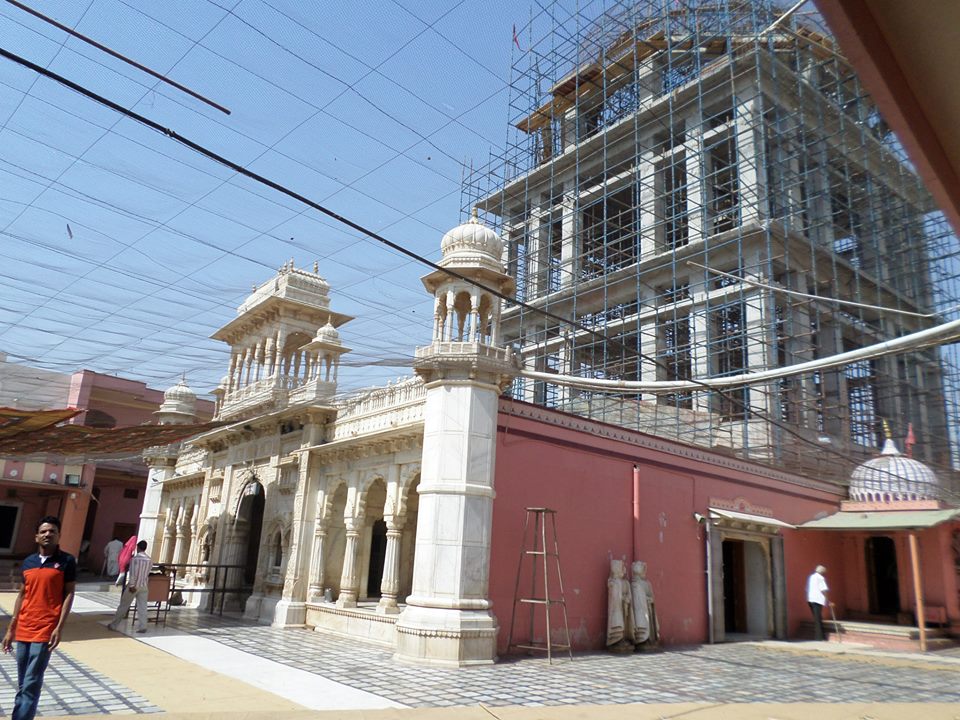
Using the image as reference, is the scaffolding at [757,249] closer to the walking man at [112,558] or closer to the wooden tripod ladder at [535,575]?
the wooden tripod ladder at [535,575]

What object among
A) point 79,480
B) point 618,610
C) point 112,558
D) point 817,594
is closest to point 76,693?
point 618,610

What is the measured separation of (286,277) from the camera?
17438mm

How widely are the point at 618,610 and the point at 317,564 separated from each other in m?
6.01

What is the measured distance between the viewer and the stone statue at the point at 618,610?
453 inches

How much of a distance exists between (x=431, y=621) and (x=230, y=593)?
361 inches

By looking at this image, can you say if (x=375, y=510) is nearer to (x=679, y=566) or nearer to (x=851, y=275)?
(x=679, y=566)

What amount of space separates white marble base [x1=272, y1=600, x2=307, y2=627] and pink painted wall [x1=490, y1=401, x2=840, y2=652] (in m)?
5.02

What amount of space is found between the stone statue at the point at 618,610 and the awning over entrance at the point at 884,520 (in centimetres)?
652

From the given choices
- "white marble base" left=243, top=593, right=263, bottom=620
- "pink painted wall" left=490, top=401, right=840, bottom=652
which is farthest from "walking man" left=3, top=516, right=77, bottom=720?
"white marble base" left=243, top=593, right=263, bottom=620

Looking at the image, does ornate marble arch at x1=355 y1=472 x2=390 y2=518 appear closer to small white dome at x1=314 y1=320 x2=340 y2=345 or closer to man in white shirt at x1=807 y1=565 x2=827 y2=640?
small white dome at x1=314 y1=320 x2=340 y2=345

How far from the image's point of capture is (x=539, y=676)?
882 cm

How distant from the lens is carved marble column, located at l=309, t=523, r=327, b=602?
1386 centimetres

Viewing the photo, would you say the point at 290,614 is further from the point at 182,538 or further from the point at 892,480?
the point at 892,480

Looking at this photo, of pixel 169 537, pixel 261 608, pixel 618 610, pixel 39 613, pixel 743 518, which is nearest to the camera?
pixel 39 613
